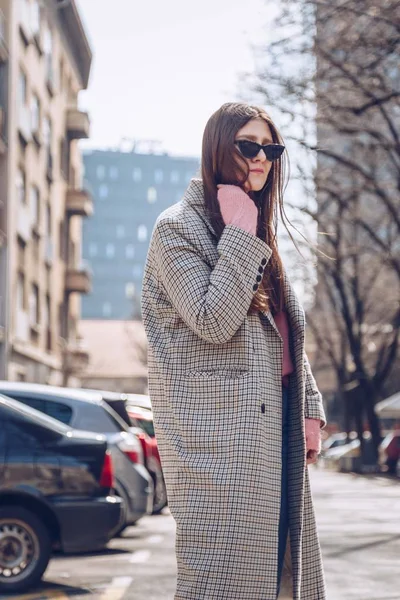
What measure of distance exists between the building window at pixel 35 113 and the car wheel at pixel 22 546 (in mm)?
30674

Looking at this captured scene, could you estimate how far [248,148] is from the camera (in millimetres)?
3295

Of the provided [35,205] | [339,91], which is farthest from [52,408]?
[35,205]

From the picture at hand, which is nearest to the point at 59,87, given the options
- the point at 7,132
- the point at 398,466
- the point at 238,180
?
the point at 7,132

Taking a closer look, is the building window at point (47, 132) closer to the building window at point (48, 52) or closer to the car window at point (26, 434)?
the building window at point (48, 52)

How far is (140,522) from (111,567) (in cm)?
557

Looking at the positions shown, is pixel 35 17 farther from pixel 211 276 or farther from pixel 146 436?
pixel 211 276

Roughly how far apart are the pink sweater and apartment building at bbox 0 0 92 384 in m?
29.1

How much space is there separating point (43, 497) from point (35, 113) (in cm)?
3186

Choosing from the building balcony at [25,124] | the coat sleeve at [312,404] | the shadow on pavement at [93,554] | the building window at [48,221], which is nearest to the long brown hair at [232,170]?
the coat sleeve at [312,404]

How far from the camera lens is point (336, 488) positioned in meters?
25.9

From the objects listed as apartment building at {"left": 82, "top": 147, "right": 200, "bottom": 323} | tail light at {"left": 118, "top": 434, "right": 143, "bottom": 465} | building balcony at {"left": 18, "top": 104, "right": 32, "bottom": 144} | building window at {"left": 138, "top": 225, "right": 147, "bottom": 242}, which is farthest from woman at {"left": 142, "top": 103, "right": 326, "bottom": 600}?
building window at {"left": 138, "top": 225, "right": 147, "bottom": 242}

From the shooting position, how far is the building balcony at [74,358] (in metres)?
44.4

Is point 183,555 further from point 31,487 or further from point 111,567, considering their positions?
point 111,567

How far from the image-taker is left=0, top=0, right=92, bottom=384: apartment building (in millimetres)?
33312
